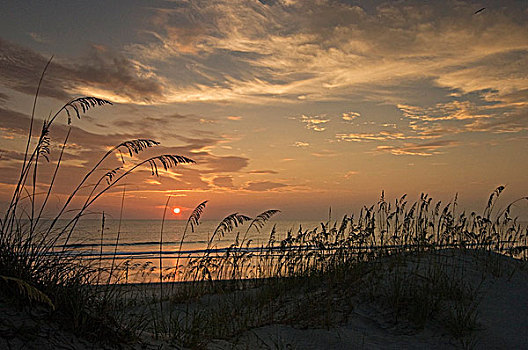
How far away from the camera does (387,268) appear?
7625 mm

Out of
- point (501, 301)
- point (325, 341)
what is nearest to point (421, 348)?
point (325, 341)

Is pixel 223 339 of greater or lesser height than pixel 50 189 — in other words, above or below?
below

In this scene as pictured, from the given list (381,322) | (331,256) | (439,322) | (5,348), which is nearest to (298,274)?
(331,256)

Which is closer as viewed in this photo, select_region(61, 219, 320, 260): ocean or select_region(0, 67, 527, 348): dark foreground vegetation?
select_region(0, 67, 527, 348): dark foreground vegetation

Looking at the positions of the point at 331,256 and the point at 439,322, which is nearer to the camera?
the point at 439,322

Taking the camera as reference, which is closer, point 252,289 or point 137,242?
point 252,289

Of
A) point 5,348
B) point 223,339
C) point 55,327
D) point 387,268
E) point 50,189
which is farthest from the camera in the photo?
point 387,268

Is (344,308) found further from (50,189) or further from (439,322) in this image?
(50,189)

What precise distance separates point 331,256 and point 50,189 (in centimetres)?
526

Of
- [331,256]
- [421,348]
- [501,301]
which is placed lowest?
[421,348]

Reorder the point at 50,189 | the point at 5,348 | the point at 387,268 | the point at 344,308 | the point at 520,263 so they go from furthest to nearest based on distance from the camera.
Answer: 1. the point at 520,263
2. the point at 387,268
3. the point at 344,308
4. the point at 50,189
5. the point at 5,348

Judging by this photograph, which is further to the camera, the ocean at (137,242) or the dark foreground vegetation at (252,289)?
the ocean at (137,242)

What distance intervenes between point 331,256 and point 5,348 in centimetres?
594

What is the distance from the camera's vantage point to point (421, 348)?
544 cm
